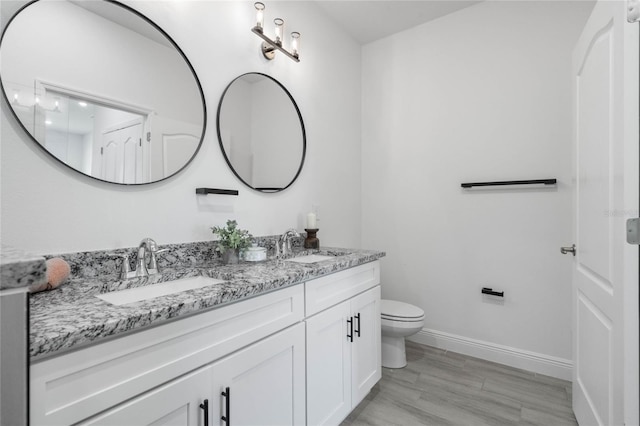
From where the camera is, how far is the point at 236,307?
101 cm

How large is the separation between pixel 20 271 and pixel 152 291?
27.5 inches

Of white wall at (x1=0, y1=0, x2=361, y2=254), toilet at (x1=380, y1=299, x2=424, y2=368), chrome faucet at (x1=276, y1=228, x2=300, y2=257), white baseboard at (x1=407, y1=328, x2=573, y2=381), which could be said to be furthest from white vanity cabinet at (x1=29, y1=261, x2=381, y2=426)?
white baseboard at (x1=407, y1=328, x2=573, y2=381)

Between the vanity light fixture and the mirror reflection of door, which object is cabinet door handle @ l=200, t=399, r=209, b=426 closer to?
the mirror reflection of door

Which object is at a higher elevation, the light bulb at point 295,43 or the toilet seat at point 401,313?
the light bulb at point 295,43

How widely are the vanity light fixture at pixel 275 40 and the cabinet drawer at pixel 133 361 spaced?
149 centimetres

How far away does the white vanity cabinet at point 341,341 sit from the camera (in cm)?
135

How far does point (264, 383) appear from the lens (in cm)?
110

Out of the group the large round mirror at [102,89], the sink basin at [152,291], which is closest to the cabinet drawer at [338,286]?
the sink basin at [152,291]

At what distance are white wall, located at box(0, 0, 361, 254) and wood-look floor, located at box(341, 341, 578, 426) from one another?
1147mm

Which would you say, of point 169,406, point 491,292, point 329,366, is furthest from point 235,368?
point 491,292

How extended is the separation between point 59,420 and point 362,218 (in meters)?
2.52

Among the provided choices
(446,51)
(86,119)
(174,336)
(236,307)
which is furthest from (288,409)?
(446,51)

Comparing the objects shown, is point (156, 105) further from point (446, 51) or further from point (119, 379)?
point (446, 51)

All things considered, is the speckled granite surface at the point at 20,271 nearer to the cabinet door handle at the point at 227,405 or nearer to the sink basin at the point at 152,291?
the sink basin at the point at 152,291
